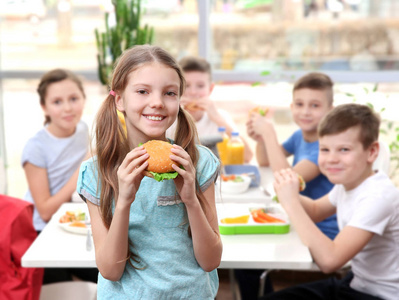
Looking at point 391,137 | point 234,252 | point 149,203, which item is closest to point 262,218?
point 234,252

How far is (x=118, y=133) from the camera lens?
1.47m

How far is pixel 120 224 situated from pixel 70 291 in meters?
0.93

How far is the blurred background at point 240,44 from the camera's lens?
13.2 feet

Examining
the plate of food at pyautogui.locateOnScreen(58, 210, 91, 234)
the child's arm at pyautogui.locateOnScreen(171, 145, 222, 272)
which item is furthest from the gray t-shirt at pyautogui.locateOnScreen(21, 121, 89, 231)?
the child's arm at pyautogui.locateOnScreen(171, 145, 222, 272)

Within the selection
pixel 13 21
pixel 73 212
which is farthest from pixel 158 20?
pixel 73 212

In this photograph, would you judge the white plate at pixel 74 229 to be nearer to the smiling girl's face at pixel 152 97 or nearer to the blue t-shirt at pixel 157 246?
the blue t-shirt at pixel 157 246

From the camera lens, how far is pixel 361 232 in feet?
6.48

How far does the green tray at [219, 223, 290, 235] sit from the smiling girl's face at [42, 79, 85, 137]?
3.81ft

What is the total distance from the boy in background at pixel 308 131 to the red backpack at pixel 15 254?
4.14ft

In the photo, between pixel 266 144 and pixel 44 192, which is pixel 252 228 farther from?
pixel 44 192

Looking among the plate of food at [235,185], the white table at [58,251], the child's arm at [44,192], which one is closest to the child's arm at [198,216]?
the white table at [58,251]

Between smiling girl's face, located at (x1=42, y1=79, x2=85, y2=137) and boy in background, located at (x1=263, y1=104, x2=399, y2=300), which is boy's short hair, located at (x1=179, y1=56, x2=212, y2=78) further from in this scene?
boy in background, located at (x1=263, y1=104, x2=399, y2=300)

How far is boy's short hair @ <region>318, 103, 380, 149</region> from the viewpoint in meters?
2.12

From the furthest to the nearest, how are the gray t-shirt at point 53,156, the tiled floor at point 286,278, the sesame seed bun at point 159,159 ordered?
the tiled floor at point 286,278, the gray t-shirt at point 53,156, the sesame seed bun at point 159,159
